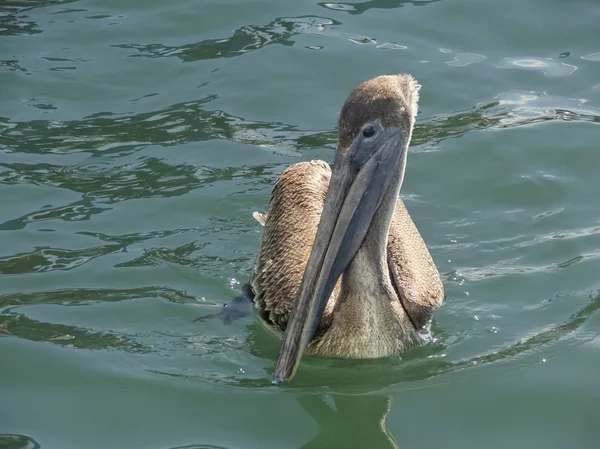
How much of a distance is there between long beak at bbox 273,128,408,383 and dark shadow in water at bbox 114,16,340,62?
4.34m

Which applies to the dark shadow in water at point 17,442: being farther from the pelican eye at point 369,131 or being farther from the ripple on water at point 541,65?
the ripple on water at point 541,65

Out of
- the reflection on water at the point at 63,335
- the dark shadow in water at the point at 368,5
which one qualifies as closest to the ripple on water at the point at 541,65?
the dark shadow in water at the point at 368,5

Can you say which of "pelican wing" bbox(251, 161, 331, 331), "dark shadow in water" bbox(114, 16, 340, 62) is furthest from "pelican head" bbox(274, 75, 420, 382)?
"dark shadow in water" bbox(114, 16, 340, 62)

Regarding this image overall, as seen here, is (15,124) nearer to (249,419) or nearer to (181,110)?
(181,110)

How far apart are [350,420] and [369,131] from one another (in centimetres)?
160

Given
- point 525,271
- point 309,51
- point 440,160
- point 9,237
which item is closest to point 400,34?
point 309,51

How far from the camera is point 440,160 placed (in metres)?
8.72

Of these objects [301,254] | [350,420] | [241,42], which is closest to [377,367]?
[350,420]

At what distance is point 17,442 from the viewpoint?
5562 mm

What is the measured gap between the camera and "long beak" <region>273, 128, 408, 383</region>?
19.4 feet

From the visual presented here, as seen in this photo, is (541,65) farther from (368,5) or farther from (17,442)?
(17,442)

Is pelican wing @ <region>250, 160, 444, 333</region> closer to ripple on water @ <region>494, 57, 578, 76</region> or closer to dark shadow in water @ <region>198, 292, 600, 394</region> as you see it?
dark shadow in water @ <region>198, 292, 600, 394</region>

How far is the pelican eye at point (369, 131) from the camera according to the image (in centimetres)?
601

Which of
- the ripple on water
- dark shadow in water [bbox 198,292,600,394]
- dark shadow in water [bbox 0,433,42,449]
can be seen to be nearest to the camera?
dark shadow in water [bbox 0,433,42,449]
